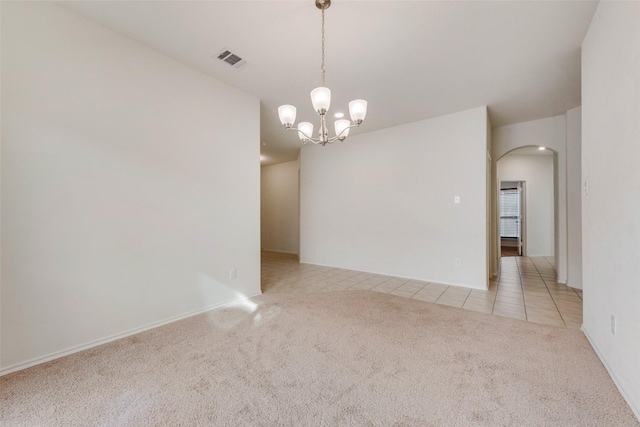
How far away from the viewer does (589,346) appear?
209cm

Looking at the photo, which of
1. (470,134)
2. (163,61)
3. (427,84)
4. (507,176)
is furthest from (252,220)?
(507,176)

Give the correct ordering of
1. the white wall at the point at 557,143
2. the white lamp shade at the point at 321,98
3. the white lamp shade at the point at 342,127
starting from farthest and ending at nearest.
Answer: the white wall at the point at 557,143 < the white lamp shade at the point at 342,127 < the white lamp shade at the point at 321,98

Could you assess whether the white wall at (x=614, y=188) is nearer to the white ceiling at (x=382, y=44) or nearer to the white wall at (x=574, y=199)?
the white ceiling at (x=382, y=44)

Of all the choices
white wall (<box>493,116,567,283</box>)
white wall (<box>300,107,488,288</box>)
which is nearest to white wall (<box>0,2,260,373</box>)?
white wall (<box>300,107,488,288</box>)

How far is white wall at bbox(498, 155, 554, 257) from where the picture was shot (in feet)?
22.0

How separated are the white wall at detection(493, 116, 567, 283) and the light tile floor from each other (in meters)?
0.57

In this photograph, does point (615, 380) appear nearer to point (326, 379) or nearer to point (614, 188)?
point (614, 188)

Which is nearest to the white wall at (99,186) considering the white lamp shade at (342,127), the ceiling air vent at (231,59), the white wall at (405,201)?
the ceiling air vent at (231,59)

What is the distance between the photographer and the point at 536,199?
6.76 m

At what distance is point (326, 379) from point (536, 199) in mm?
7659

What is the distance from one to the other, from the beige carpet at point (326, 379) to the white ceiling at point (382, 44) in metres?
2.58

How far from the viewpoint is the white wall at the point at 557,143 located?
4074 mm

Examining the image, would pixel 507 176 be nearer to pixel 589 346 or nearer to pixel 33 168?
pixel 589 346

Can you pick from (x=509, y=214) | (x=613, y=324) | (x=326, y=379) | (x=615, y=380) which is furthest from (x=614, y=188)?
(x=509, y=214)
